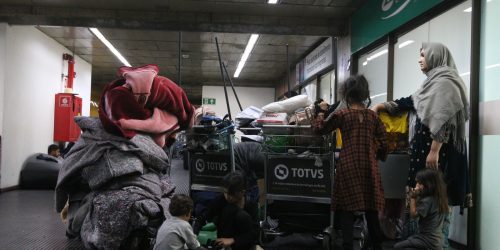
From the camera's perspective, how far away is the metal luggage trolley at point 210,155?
2.81 metres

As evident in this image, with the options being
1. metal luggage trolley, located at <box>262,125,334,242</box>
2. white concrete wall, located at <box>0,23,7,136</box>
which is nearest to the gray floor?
white concrete wall, located at <box>0,23,7,136</box>

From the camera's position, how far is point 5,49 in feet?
21.1

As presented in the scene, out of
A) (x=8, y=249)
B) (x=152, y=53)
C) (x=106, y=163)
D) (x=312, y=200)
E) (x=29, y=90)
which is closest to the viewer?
(x=106, y=163)

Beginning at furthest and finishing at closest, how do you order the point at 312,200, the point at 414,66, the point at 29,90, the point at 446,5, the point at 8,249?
1. the point at 29,90
2. the point at 414,66
3. the point at 446,5
4. the point at 8,249
5. the point at 312,200

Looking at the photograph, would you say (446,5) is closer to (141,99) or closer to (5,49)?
(141,99)

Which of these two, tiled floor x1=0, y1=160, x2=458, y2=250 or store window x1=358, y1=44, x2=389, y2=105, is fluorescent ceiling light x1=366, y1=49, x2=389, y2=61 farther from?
tiled floor x1=0, y1=160, x2=458, y2=250

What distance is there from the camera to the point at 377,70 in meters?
5.73

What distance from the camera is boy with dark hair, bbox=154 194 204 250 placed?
2.06m

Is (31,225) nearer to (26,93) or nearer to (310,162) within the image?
(310,162)

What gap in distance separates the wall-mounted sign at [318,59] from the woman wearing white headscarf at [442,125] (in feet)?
17.2

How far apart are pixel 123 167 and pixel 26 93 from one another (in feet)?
20.4

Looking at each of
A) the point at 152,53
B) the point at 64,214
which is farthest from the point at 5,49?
the point at 64,214

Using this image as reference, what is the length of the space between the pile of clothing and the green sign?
10.1ft

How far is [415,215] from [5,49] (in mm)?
6550
